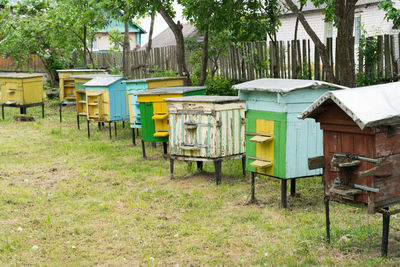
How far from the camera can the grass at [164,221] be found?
17.6ft

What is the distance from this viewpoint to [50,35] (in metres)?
20.4

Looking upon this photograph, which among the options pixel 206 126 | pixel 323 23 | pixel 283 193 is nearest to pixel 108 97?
pixel 206 126

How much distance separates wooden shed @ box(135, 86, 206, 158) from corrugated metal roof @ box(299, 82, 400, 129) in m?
5.07

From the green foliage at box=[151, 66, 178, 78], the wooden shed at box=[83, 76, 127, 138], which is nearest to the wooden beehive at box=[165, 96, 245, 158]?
the wooden shed at box=[83, 76, 127, 138]

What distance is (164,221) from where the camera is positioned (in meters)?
6.59

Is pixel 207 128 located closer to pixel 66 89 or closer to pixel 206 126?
pixel 206 126

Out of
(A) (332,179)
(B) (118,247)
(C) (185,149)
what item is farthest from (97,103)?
(A) (332,179)

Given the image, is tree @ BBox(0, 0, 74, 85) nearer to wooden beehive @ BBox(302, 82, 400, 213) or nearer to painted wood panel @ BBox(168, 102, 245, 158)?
painted wood panel @ BBox(168, 102, 245, 158)

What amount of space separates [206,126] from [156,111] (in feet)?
6.81

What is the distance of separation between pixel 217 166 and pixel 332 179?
3.29m

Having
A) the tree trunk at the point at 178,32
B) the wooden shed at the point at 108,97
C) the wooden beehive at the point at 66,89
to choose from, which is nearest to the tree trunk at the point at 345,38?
the wooden shed at the point at 108,97

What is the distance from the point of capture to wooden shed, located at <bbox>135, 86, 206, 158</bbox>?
32.0 feet

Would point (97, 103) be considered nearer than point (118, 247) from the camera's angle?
No

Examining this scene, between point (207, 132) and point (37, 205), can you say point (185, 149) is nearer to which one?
point (207, 132)
